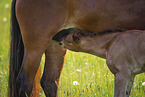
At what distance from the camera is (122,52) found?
4.03m

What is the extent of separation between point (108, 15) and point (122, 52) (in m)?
0.58

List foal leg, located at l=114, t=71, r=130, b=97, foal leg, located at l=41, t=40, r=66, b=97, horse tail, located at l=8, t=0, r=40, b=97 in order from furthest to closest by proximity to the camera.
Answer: foal leg, located at l=41, t=40, r=66, b=97, horse tail, located at l=8, t=0, r=40, b=97, foal leg, located at l=114, t=71, r=130, b=97

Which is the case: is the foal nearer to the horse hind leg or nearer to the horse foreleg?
the horse hind leg

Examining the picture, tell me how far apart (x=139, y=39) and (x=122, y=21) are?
0.37 meters

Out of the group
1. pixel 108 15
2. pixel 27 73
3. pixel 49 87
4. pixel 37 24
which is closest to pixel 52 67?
pixel 49 87

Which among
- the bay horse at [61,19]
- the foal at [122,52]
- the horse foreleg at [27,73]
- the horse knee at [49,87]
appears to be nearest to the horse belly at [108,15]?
the bay horse at [61,19]

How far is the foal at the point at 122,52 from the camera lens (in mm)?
3893

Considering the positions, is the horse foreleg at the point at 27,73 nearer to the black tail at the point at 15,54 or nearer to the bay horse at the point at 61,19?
the bay horse at the point at 61,19

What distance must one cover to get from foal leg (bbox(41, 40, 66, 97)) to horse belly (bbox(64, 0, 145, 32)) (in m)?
0.68

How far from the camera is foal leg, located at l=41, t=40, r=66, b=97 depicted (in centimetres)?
482

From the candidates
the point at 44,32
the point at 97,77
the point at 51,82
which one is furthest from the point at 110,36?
the point at 97,77

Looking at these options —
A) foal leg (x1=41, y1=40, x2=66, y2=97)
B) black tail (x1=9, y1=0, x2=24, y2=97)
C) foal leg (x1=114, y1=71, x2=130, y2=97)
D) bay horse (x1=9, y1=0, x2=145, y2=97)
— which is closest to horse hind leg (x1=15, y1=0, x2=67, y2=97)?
bay horse (x1=9, y1=0, x2=145, y2=97)

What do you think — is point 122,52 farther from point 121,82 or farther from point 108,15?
point 108,15

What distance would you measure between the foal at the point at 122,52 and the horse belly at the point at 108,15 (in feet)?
0.50
